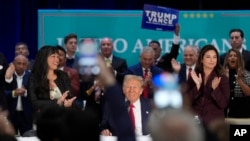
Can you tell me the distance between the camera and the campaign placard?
29.6 feet

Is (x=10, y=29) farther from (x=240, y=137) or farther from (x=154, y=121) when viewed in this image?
(x=154, y=121)

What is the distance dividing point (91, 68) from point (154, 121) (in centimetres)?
29

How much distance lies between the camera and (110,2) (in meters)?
11.2

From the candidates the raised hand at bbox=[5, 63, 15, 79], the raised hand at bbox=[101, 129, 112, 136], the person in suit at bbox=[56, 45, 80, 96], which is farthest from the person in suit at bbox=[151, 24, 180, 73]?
the raised hand at bbox=[101, 129, 112, 136]

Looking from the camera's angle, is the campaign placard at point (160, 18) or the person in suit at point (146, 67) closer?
the person in suit at point (146, 67)

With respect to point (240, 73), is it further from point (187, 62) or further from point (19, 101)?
point (19, 101)

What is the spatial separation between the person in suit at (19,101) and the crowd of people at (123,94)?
0.04 ft

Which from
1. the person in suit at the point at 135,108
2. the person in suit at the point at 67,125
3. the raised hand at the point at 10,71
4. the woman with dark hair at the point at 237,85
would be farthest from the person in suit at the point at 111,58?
the person in suit at the point at 67,125

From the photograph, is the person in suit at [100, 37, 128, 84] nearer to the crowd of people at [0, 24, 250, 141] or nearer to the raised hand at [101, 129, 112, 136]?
the crowd of people at [0, 24, 250, 141]

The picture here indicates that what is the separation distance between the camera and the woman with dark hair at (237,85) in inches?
306

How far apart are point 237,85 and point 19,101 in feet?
8.21

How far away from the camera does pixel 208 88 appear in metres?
6.83

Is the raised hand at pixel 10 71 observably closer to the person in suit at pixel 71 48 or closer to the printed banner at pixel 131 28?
the person in suit at pixel 71 48

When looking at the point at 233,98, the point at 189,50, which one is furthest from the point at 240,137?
the point at 189,50
